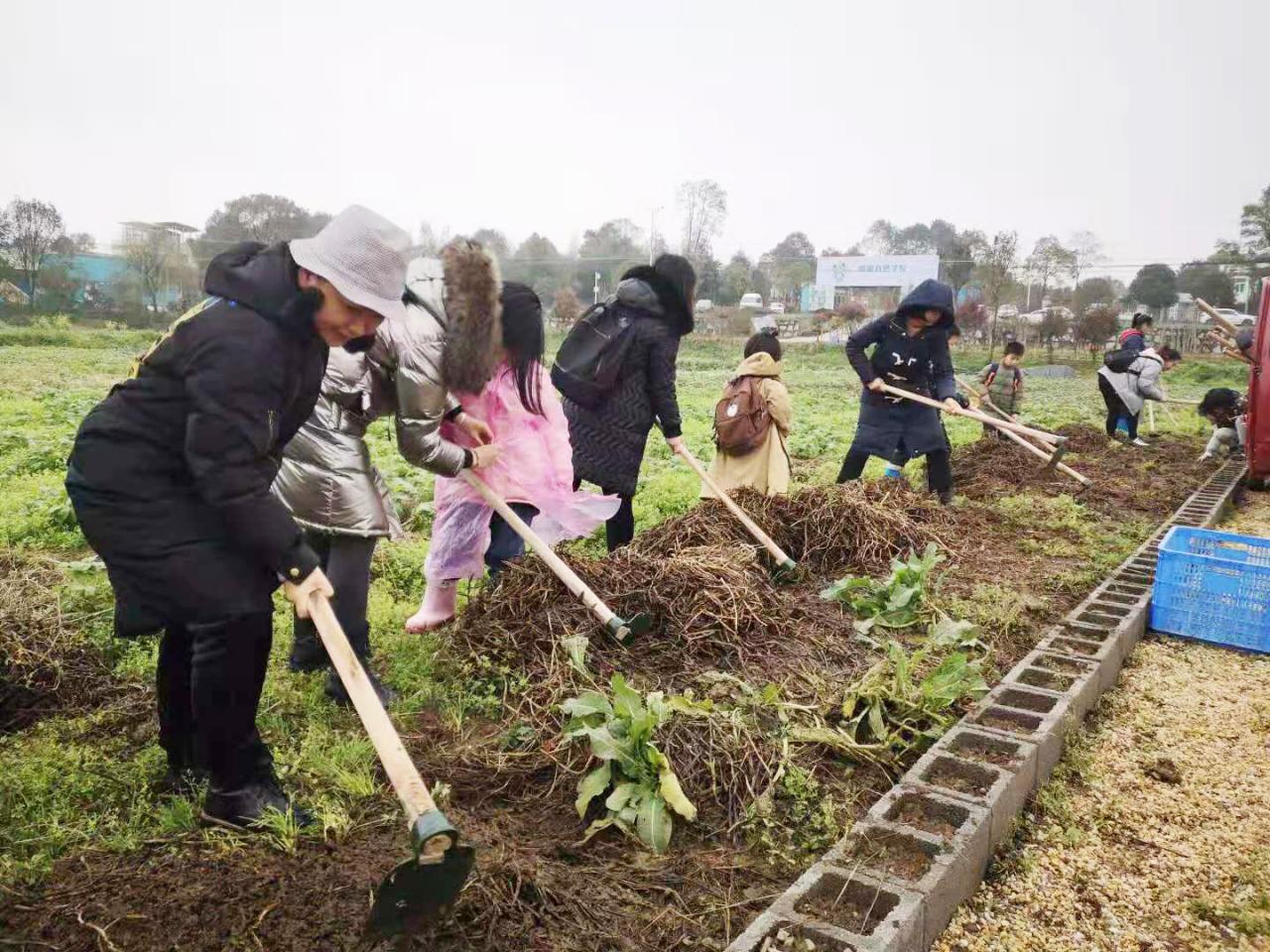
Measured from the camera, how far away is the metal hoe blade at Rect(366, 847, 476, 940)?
1850 mm

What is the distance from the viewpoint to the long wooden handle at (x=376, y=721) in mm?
1963

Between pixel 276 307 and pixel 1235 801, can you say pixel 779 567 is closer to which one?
pixel 1235 801

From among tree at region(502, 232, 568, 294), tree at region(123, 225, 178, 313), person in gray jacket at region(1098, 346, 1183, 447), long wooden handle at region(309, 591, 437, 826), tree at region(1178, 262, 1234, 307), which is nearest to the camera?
long wooden handle at region(309, 591, 437, 826)

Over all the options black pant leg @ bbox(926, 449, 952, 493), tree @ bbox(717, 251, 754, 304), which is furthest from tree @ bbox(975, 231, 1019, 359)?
black pant leg @ bbox(926, 449, 952, 493)

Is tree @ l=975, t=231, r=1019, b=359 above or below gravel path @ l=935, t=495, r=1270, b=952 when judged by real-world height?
above

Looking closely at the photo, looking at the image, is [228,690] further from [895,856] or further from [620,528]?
[620,528]

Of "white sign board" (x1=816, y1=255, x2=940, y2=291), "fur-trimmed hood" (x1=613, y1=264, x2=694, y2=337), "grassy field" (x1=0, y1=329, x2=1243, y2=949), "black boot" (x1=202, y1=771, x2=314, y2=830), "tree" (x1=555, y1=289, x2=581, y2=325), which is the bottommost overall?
"grassy field" (x1=0, y1=329, x2=1243, y2=949)

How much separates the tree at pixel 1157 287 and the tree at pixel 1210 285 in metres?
0.85

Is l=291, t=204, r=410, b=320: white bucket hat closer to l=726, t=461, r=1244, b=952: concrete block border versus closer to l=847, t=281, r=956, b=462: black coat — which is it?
l=726, t=461, r=1244, b=952: concrete block border

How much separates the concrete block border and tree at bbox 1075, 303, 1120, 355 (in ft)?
86.1

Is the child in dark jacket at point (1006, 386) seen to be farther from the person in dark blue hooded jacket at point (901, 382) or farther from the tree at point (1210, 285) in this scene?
the tree at point (1210, 285)

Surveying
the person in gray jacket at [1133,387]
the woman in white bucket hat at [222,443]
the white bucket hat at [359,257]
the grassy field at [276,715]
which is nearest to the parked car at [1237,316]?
the person in gray jacket at [1133,387]

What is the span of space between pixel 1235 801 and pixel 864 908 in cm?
165

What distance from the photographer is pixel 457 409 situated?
3.81 meters
